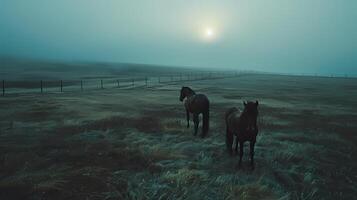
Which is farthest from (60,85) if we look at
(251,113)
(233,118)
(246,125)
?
(251,113)

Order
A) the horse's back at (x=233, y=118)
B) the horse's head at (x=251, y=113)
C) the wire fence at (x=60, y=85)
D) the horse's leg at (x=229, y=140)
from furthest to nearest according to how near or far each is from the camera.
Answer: the wire fence at (x=60, y=85), the horse's leg at (x=229, y=140), the horse's back at (x=233, y=118), the horse's head at (x=251, y=113)

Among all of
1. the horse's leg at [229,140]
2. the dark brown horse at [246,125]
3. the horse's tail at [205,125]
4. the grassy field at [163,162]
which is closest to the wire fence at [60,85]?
the grassy field at [163,162]

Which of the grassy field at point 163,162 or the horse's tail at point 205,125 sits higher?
the horse's tail at point 205,125

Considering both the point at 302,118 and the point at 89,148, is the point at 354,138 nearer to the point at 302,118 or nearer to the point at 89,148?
the point at 302,118

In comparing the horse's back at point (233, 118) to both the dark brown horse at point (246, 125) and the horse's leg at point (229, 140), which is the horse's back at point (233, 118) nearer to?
A: the dark brown horse at point (246, 125)

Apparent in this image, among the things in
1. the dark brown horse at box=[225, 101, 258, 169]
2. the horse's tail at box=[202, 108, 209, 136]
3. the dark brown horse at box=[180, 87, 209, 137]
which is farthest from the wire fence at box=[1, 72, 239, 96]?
the dark brown horse at box=[225, 101, 258, 169]

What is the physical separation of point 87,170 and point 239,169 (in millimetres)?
4836

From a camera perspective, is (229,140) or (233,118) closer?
(233,118)

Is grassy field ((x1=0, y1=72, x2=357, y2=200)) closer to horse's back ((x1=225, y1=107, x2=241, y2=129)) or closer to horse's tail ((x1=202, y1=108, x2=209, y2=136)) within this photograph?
horse's tail ((x1=202, y1=108, x2=209, y2=136))

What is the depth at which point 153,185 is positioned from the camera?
7848mm

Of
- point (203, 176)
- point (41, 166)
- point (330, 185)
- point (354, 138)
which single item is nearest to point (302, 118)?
point (354, 138)

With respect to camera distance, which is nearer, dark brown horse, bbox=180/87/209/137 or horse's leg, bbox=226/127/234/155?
horse's leg, bbox=226/127/234/155

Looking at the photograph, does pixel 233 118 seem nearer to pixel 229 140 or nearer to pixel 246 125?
pixel 246 125

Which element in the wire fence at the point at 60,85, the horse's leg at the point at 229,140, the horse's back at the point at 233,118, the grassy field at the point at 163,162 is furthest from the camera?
the wire fence at the point at 60,85
